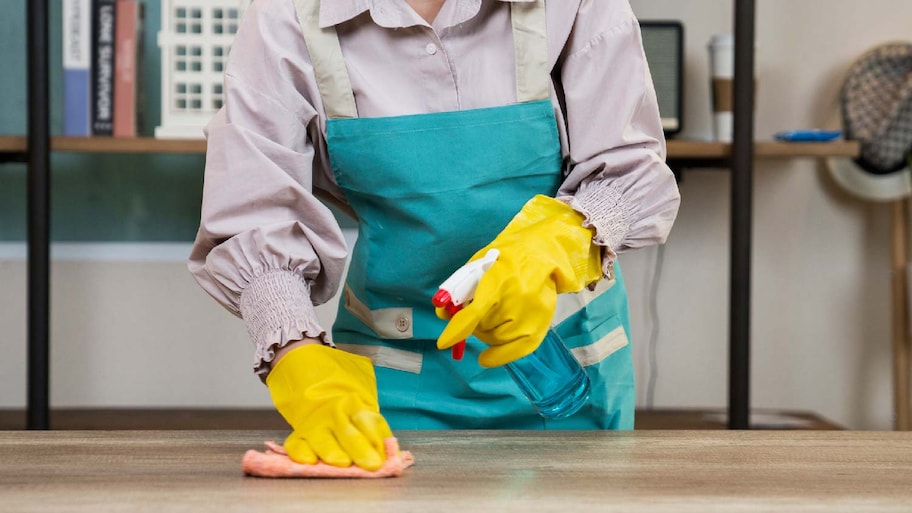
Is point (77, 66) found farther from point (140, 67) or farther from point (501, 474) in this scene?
point (501, 474)

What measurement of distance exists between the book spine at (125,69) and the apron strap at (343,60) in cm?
106

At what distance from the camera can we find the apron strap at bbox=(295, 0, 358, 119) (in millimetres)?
1146

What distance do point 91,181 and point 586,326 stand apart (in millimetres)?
1522

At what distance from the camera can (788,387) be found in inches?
101

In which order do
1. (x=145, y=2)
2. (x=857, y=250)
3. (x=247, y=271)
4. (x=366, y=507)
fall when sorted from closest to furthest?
(x=366, y=507) → (x=247, y=271) → (x=145, y=2) → (x=857, y=250)

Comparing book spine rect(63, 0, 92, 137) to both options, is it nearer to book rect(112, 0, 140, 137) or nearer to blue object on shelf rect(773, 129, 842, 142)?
book rect(112, 0, 140, 137)

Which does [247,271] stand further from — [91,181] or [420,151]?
[91,181]

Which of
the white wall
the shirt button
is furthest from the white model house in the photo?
the shirt button

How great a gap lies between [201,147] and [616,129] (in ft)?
3.72

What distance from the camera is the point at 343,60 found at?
1.15m

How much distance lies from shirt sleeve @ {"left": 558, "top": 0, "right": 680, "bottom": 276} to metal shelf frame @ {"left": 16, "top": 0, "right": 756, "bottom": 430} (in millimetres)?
956

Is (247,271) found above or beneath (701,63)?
beneath

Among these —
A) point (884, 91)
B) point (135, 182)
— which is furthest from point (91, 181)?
point (884, 91)

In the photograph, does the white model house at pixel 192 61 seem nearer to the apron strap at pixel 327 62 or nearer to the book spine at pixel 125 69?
the book spine at pixel 125 69
